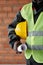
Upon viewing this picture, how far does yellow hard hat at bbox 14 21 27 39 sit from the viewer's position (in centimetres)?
205

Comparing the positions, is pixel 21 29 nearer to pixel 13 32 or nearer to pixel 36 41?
pixel 13 32

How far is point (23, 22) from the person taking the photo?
6.86ft

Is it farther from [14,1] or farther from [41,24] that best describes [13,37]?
[14,1]

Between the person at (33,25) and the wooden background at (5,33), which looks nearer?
the person at (33,25)

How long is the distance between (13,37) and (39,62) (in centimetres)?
32

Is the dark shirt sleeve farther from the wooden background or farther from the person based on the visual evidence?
the wooden background

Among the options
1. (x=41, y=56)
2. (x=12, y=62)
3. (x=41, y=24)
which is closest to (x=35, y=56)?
(x=41, y=56)

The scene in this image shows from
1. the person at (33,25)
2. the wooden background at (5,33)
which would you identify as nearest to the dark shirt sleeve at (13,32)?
the person at (33,25)

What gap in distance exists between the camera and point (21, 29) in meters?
2.10

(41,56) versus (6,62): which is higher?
(41,56)

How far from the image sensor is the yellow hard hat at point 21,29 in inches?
80.7

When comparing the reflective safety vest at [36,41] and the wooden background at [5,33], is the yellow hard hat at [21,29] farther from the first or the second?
the wooden background at [5,33]

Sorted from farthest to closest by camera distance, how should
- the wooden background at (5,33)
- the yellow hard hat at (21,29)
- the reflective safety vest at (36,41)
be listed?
the wooden background at (5,33), the yellow hard hat at (21,29), the reflective safety vest at (36,41)

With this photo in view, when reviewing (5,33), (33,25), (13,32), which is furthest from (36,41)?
(5,33)
